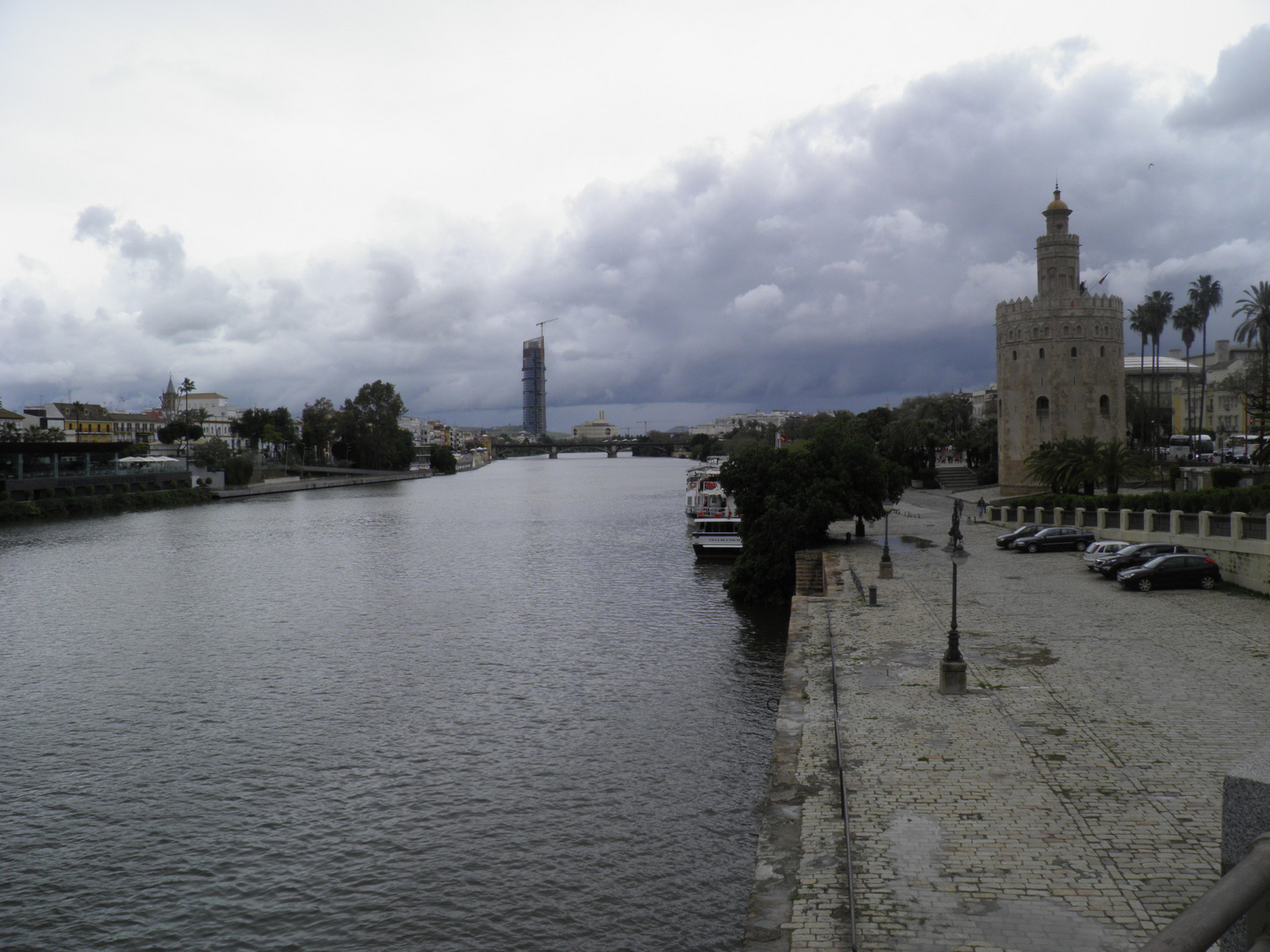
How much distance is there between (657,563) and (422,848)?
3244 centimetres

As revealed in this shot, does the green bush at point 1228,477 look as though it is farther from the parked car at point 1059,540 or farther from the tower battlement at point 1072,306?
the tower battlement at point 1072,306

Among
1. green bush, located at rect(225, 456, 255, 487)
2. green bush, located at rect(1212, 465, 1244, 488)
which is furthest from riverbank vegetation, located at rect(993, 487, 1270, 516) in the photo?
green bush, located at rect(225, 456, 255, 487)

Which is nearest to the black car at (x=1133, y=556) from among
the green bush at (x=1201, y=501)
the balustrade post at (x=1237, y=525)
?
the balustrade post at (x=1237, y=525)

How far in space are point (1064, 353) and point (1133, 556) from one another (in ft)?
119

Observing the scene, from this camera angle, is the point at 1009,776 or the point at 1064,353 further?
the point at 1064,353

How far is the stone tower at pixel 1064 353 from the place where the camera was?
62.7 meters

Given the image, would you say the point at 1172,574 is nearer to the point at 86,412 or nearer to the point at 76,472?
the point at 76,472

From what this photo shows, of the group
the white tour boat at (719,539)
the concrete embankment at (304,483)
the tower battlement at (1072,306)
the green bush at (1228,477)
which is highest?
the tower battlement at (1072,306)

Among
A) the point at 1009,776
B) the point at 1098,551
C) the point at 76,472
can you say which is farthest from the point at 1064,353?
the point at 76,472

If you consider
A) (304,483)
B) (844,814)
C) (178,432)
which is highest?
(178,432)

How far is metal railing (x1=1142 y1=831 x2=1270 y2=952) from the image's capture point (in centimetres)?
395

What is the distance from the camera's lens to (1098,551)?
3356 centimetres

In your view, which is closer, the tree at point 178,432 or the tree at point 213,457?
the tree at point 213,457

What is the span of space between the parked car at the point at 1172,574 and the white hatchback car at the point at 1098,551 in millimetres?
3280
